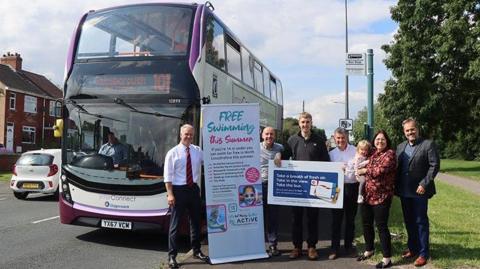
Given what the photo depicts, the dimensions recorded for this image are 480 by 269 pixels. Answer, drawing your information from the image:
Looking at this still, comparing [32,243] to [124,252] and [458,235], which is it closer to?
[124,252]

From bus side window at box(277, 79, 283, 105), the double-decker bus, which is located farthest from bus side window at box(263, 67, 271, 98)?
the double-decker bus

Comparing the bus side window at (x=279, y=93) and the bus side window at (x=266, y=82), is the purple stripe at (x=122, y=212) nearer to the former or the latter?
the bus side window at (x=266, y=82)

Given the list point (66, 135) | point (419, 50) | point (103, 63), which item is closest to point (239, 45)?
point (103, 63)

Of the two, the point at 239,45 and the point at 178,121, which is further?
the point at 239,45

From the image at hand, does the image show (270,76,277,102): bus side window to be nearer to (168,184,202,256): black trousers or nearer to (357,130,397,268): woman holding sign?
(168,184,202,256): black trousers

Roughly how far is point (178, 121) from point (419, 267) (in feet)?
13.9

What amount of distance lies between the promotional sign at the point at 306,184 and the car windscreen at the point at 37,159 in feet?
36.0

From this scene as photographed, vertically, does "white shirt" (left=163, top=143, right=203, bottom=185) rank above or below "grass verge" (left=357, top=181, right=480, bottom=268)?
above

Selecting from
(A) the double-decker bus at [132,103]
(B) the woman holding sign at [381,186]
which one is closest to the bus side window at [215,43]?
(A) the double-decker bus at [132,103]

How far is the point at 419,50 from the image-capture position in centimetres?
3231

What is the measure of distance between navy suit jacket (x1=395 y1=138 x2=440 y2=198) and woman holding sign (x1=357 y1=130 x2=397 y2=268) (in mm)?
234

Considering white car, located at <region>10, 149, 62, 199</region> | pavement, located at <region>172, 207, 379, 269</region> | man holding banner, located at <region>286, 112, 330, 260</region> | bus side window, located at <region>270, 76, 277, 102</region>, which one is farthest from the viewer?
bus side window, located at <region>270, 76, 277, 102</region>

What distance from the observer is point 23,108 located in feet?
159

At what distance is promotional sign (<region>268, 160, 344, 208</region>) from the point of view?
299 inches
